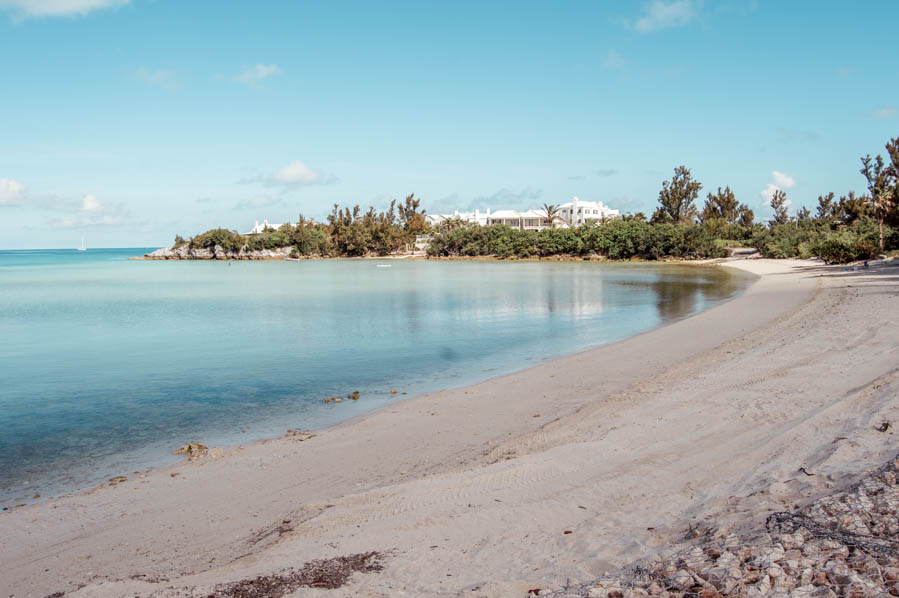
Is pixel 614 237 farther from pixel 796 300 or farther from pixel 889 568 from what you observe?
pixel 889 568

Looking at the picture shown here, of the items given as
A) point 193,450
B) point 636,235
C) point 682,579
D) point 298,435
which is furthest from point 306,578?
point 636,235

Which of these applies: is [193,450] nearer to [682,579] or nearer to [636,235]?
[682,579]

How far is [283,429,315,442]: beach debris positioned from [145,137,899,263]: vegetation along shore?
1522 inches

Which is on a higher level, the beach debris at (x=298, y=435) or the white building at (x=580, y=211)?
the white building at (x=580, y=211)

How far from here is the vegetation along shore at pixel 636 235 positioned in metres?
48.7

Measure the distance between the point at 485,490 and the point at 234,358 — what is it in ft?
40.3

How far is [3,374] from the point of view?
14914mm

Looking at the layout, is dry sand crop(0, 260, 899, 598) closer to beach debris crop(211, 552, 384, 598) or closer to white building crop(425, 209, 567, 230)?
beach debris crop(211, 552, 384, 598)

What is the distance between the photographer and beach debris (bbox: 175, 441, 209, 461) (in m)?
7.90

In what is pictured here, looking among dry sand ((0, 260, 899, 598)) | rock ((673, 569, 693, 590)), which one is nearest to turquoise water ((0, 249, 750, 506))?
dry sand ((0, 260, 899, 598))

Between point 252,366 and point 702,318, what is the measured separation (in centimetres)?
1409

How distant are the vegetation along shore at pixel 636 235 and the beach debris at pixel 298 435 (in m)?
38.7

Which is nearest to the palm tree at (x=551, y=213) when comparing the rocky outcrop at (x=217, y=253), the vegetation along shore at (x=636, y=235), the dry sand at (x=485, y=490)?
the vegetation along shore at (x=636, y=235)

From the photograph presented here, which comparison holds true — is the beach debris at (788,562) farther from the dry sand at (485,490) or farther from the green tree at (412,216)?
the green tree at (412,216)
